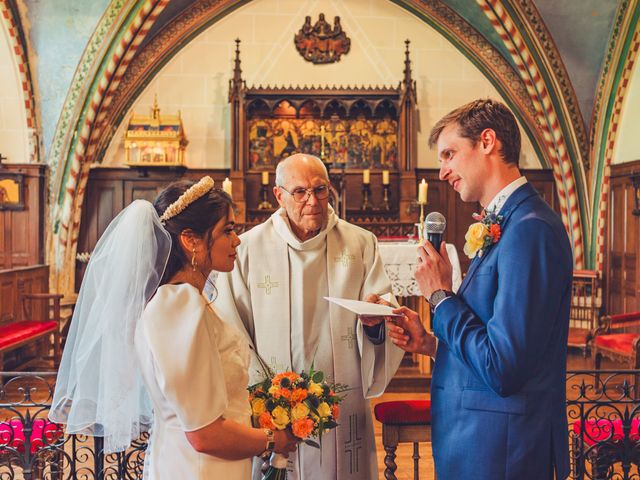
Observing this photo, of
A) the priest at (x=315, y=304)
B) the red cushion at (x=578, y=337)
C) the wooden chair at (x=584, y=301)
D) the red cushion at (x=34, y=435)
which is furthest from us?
the wooden chair at (x=584, y=301)

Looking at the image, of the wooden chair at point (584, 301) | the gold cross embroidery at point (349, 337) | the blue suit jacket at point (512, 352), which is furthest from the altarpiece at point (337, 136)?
the blue suit jacket at point (512, 352)

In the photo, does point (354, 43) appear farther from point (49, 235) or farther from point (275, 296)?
point (275, 296)

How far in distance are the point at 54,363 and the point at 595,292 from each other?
715 cm

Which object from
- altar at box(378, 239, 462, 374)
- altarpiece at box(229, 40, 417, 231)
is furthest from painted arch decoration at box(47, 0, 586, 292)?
altar at box(378, 239, 462, 374)

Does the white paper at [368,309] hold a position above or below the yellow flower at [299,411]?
above

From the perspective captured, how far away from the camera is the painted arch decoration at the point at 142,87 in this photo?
881 centimetres

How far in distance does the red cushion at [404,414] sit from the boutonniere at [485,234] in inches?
45.1

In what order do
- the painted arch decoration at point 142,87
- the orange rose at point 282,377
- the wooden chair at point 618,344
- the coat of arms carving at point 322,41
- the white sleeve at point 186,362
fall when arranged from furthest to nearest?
the coat of arms carving at point 322,41, the painted arch decoration at point 142,87, the wooden chair at point 618,344, the orange rose at point 282,377, the white sleeve at point 186,362

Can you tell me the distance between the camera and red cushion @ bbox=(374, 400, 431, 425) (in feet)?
9.15

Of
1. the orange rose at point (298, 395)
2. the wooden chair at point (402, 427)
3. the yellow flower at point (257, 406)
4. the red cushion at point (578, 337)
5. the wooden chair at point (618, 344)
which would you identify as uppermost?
the orange rose at point (298, 395)

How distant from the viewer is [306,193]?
271 centimetres

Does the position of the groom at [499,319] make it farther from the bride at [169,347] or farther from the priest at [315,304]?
the priest at [315,304]

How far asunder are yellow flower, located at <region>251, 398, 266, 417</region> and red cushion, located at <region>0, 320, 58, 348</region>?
5.02 meters

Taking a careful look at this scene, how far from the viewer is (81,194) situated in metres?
9.48
